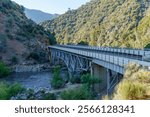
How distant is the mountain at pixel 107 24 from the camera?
305 feet

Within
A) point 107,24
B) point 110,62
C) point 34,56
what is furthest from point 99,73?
point 107,24

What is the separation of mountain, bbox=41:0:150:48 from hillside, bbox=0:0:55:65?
14204 millimetres

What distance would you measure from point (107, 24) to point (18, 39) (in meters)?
43.6

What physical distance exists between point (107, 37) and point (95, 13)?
45095mm

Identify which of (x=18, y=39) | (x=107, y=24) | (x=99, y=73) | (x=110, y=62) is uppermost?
Answer: (x=107, y=24)

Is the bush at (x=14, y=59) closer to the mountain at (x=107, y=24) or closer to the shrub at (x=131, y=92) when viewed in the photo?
the mountain at (x=107, y=24)

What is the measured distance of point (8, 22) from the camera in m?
98.4

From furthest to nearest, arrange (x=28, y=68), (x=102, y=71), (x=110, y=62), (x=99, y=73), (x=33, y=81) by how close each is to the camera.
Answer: (x=28, y=68) < (x=33, y=81) < (x=102, y=71) < (x=99, y=73) < (x=110, y=62)

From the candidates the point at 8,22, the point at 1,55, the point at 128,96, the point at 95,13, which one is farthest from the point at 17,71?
the point at 95,13

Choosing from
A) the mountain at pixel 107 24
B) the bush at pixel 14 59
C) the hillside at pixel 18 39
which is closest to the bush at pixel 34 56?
the hillside at pixel 18 39

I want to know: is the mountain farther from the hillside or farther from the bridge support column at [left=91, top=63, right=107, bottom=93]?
the bridge support column at [left=91, top=63, right=107, bottom=93]

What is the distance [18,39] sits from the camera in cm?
9388

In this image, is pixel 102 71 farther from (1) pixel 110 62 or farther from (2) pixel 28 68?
(2) pixel 28 68

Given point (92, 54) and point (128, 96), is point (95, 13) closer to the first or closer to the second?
point (92, 54)
